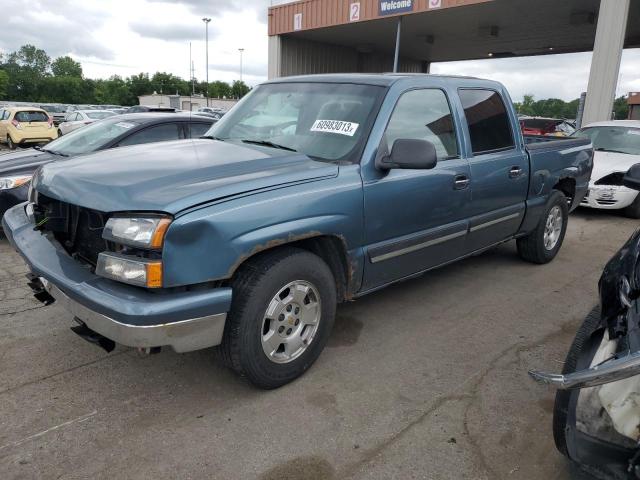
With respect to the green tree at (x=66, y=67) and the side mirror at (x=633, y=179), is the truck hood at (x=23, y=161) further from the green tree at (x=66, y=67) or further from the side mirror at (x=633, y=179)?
the green tree at (x=66, y=67)

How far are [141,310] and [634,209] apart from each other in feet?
28.9

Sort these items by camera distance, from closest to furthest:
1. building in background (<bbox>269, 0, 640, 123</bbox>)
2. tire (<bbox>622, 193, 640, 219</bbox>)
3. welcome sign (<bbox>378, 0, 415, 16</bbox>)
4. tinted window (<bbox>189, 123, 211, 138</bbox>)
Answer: tinted window (<bbox>189, 123, 211, 138</bbox>) → tire (<bbox>622, 193, 640, 219</bbox>) → building in background (<bbox>269, 0, 640, 123</bbox>) → welcome sign (<bbox>378, 0, 415, 16</bbox>)

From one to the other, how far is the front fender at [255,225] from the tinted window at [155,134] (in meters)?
3.88

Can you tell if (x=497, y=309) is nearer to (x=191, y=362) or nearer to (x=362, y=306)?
(x=362, y=306)

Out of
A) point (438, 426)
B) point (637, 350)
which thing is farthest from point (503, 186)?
point (637, 350)

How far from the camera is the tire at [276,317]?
2654 mm

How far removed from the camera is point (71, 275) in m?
2.66

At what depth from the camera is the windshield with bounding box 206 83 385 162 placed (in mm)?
3320

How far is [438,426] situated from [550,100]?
3296 inches

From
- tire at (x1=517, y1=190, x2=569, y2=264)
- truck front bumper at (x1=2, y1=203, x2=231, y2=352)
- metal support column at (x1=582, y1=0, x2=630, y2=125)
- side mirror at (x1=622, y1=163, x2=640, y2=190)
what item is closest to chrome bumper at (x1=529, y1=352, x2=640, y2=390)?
side mirror at (x1=622, y1=163, x2=640, y2=190)

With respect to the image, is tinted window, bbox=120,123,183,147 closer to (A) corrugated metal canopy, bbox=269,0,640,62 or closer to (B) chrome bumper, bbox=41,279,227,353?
(B) chrome bumper, bbox=41,279,227,353

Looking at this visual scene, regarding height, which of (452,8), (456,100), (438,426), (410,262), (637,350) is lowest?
(438,426)

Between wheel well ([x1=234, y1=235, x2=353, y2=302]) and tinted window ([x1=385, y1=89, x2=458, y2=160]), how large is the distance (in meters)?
0.77

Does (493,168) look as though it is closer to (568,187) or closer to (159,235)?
(568,187)
